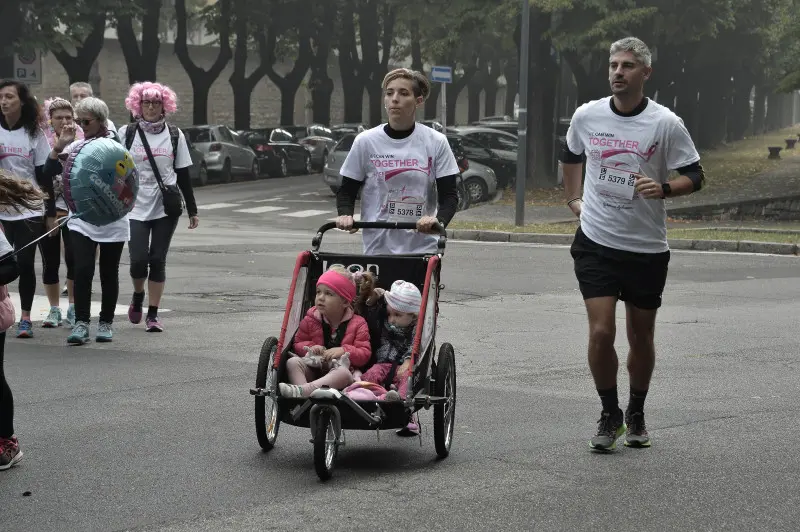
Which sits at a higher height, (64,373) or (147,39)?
(147,39)

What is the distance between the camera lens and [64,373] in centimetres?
918

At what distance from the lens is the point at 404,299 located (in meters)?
6.79

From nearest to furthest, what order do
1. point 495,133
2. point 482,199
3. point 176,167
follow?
1. point 176,167
2. point 482,199
3. point 495,133

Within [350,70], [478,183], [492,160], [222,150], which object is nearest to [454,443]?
[478,183]

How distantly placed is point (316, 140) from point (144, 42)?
848 centimetres

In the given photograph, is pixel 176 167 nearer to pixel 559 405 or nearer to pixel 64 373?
pixel 64 373

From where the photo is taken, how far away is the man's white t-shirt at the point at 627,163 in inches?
267

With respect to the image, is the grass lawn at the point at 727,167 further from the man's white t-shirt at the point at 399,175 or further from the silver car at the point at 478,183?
the man's white t-shirt at the point at 399,175

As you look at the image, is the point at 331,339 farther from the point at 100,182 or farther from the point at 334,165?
the point at 334,165

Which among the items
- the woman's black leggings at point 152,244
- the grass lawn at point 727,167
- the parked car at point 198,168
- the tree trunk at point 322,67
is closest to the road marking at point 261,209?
the grass lawn at point 727,167

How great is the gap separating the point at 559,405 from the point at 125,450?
261 centimetres

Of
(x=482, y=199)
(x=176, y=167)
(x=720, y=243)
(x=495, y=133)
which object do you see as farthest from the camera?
(x=495, y=133)

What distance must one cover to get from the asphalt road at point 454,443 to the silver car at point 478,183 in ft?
62.3

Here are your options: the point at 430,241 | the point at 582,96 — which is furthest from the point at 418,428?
the point at 582,96
